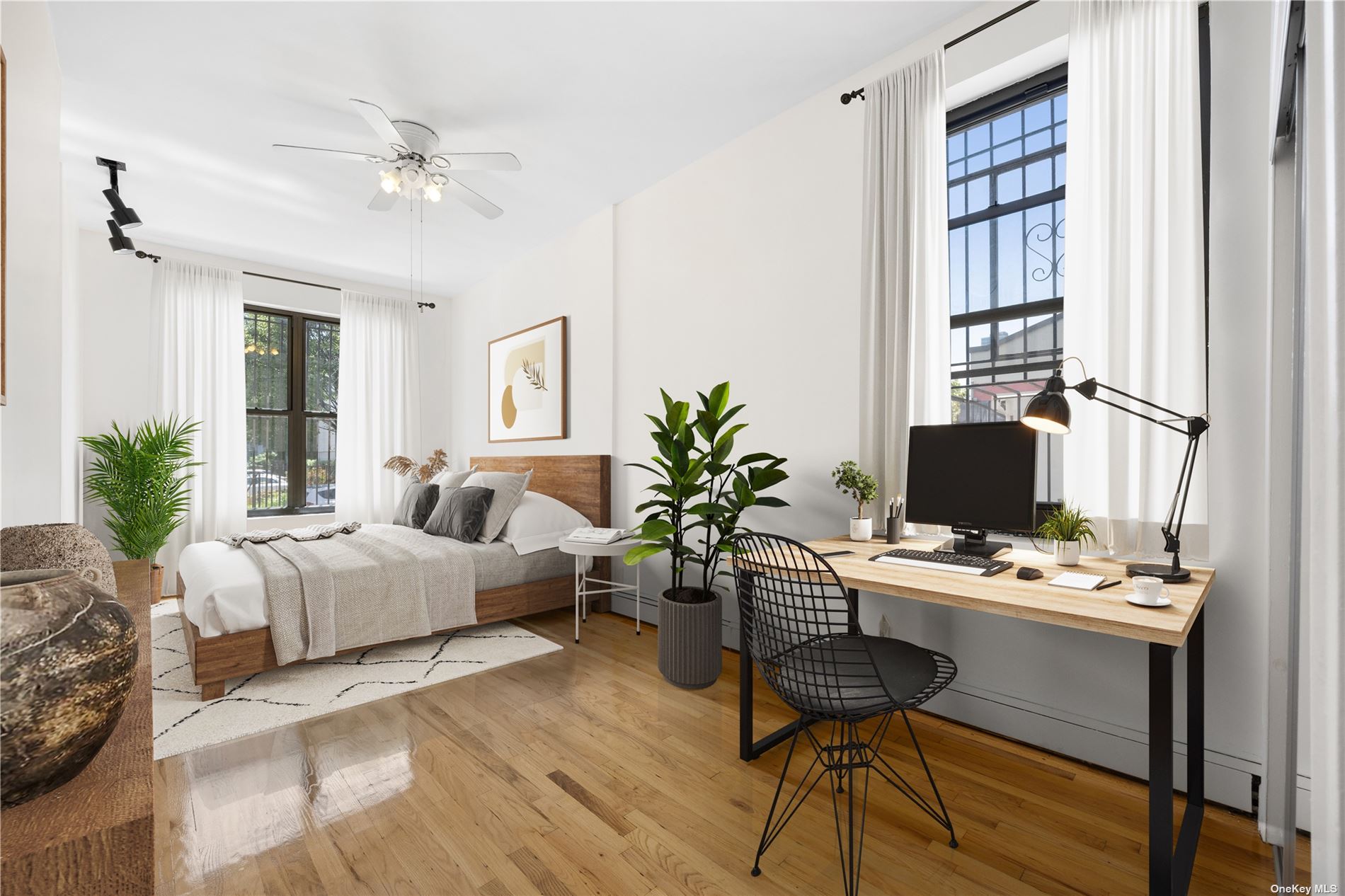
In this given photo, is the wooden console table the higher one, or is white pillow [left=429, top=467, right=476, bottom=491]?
white pillow [left=429, top=467, right=476, bottom=491]

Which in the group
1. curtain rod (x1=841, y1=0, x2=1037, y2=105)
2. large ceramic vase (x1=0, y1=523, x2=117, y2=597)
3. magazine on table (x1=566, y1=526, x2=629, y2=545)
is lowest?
magazine on table (x1=566, y1=526, x2=629, y2=545)

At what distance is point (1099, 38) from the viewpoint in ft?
6.98

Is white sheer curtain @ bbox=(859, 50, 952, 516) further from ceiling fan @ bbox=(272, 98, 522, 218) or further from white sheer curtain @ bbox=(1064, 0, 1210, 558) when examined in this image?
ceiling fan @ bbox=(272, 98, 522, 218)

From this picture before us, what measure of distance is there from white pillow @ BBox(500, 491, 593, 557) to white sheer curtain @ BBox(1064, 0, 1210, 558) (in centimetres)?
303

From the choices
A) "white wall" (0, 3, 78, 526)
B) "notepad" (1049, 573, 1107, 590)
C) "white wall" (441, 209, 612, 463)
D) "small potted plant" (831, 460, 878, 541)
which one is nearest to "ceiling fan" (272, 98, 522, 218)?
"white wall" (0, 3, 78, 526)

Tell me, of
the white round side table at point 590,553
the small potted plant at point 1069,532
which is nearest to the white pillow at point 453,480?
the white round side table at point 590,553

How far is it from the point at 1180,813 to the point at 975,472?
1.22 metres

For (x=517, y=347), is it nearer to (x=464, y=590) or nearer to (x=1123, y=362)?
(x=464, y=590)

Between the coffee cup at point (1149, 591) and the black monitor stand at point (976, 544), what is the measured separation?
25.0 inches

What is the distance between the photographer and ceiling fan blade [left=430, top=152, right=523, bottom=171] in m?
3.12

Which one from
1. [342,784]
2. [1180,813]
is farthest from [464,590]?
[1180,813]

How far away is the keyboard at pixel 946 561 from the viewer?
1931mm

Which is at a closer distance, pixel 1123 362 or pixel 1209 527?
pixel 1209 527

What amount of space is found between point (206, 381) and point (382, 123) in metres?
3.64
